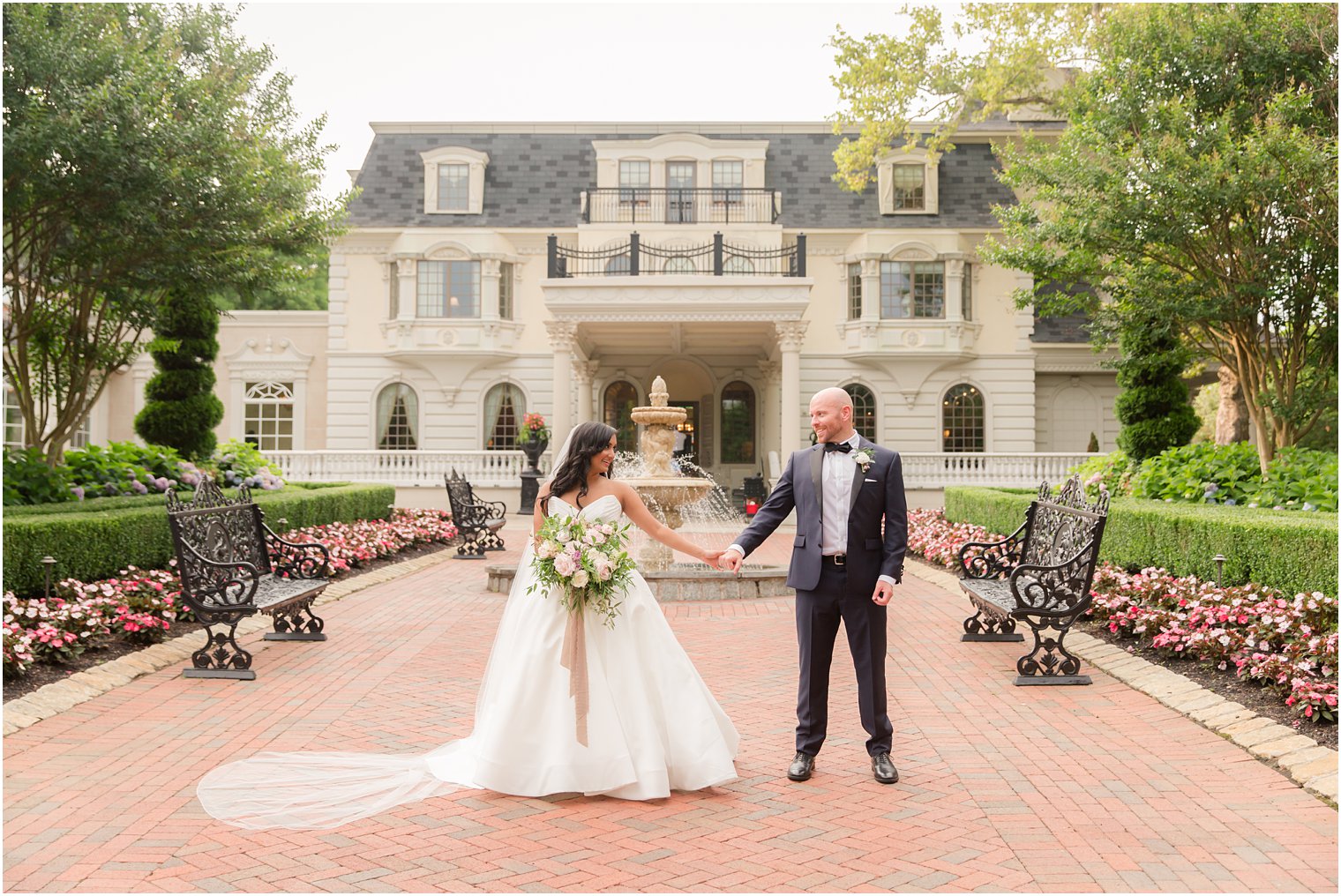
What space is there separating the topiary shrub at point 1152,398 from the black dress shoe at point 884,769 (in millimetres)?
15304

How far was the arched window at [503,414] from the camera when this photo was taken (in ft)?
93.9

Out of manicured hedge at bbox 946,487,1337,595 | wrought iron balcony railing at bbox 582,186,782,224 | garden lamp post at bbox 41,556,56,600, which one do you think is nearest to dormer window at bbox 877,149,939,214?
wrought iron balcony railing at bbox 582,186,782,224

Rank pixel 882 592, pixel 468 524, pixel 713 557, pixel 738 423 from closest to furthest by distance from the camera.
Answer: pixel 882 592 < pixel 713 557 < pixel 468 524 < pixel 738 423

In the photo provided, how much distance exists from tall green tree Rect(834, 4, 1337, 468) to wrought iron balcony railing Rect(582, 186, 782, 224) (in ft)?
38.1

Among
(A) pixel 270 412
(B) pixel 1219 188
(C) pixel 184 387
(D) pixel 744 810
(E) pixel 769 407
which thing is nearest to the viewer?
(D) pixel 744 810

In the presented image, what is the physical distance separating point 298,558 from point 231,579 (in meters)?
1.71

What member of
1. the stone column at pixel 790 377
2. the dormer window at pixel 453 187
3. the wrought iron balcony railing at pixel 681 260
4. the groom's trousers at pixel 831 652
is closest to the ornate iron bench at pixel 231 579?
the groom's trousers at pixel 831 652

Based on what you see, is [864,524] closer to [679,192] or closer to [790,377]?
[790,377]

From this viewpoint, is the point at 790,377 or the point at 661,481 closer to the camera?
the point at 661,481

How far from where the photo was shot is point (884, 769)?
519 centimetres

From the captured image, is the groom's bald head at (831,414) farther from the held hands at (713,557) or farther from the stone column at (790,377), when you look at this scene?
the stone column at (790,377)

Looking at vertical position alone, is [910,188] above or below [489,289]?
above

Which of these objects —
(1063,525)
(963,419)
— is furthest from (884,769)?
(963,419)

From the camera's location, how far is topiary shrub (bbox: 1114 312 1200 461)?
18.5 m
